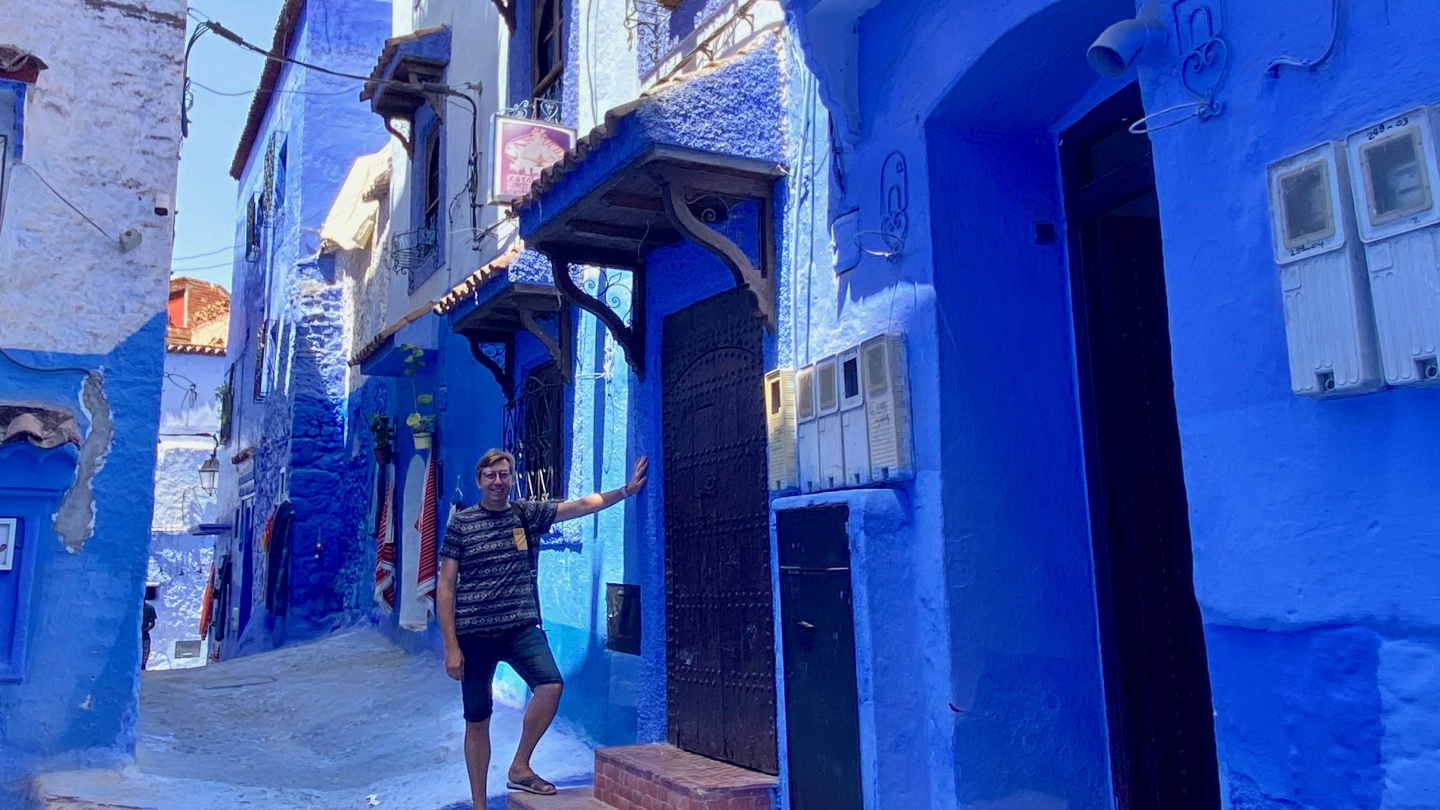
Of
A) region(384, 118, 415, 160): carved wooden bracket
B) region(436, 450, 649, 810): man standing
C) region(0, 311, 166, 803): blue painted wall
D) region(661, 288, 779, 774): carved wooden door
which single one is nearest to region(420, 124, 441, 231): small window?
region(384, 118, 415, 160): carved wooden bracket

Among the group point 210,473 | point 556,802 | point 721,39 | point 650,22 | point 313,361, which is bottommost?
point 556,802

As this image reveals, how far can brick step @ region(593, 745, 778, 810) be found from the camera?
4672 millimetres

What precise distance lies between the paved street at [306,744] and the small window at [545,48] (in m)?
4.85

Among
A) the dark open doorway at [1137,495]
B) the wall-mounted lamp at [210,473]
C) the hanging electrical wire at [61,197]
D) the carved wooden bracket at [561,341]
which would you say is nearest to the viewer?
the dark open doorway at [1137,495]

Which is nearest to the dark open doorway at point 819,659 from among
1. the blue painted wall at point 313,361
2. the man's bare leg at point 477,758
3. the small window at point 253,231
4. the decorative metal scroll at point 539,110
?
the man's bare leg at point 477,758

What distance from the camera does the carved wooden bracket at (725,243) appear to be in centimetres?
489

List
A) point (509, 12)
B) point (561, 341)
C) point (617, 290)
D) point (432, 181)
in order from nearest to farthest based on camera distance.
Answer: point (617, 290)
point (561, 341)
point (509, 12)
point (432, 181)

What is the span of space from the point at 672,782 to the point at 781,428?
65.3 inches

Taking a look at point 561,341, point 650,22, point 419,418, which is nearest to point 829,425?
point 561,341

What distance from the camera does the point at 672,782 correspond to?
482cm

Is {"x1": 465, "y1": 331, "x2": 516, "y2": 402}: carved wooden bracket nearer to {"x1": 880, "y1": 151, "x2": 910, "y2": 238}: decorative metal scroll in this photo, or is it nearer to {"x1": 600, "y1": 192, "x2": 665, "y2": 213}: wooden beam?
{"x1": 600, "y1": 192, "x2": 665, "y2": 213}: wooden beam

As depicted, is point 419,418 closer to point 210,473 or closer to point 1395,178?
point 1395,178

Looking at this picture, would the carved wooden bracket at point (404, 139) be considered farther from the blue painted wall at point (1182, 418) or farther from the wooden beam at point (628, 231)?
the blue painted wall at point (1182, 418)

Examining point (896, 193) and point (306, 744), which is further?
point (306, 744)
